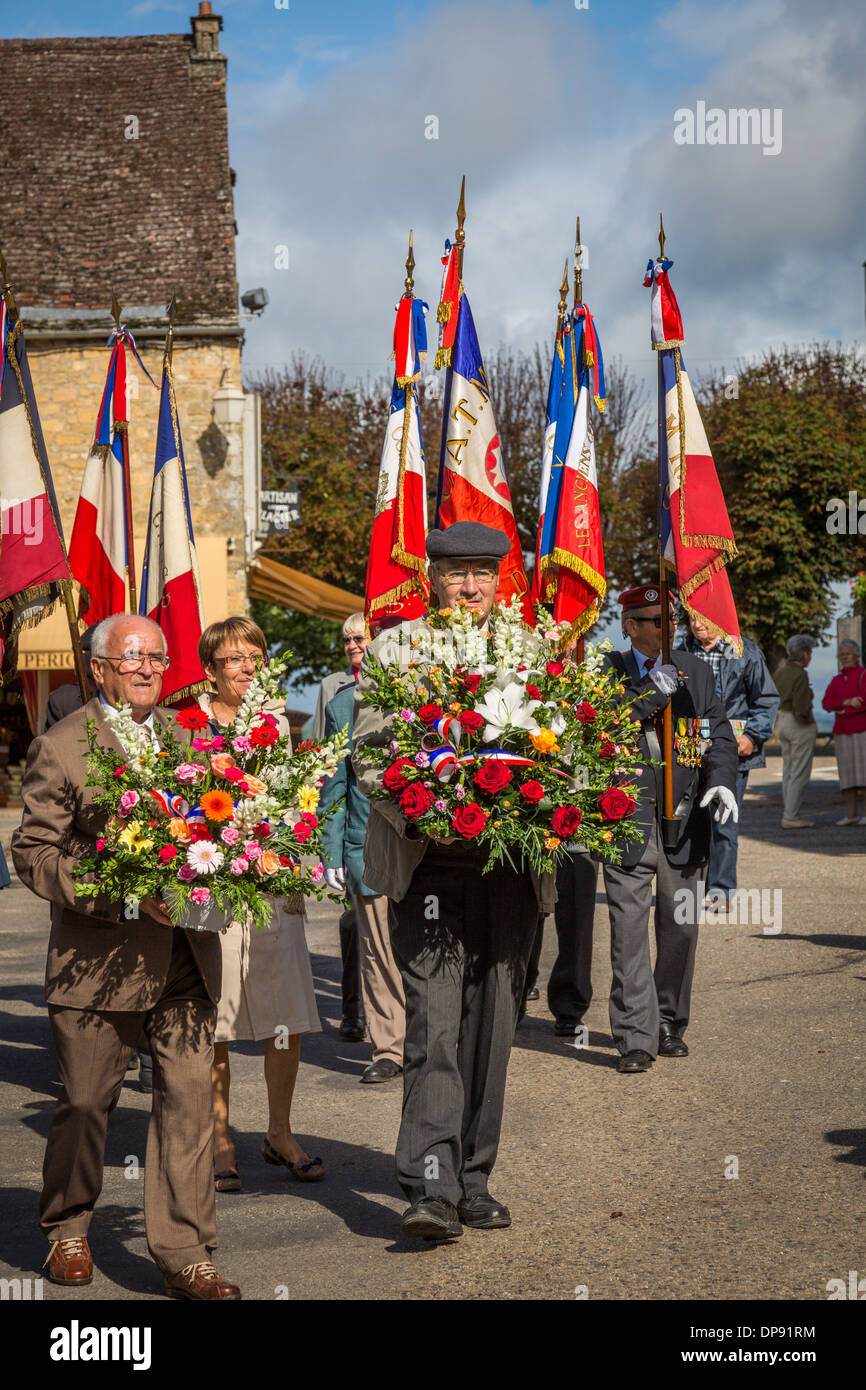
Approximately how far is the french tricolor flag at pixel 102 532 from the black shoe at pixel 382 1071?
119 inches

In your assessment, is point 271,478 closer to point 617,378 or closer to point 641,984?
point 617,378

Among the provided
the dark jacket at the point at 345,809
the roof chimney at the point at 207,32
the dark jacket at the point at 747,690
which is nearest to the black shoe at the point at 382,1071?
the dark jacket at the point at 345,809

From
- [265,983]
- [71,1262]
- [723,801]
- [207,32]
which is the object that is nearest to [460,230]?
[723,801]

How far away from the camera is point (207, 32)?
2750cm

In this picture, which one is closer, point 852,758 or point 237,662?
point 237,662

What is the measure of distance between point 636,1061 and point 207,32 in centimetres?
2515

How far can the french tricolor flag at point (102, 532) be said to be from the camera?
8.70 meters

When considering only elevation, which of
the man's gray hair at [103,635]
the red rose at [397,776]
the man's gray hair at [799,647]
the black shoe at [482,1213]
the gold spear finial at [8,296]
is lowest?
the black shoe at [482,1213]

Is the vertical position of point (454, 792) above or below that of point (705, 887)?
above

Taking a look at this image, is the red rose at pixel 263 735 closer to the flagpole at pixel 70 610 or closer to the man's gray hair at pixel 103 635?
the man's gray hair at pixel 103 635

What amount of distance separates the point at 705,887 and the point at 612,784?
3.22 meters

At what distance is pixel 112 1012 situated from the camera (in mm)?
4516

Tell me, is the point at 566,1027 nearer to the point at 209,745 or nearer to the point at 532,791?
the point at 532,791

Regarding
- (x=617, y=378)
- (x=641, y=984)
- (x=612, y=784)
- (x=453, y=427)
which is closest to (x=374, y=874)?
(x=612, y=784)
